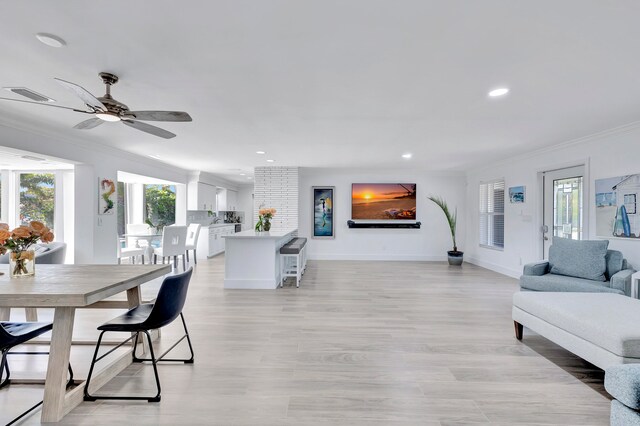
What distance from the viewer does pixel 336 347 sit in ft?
9.07

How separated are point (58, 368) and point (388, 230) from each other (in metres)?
6.94

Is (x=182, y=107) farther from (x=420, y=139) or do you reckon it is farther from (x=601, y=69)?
(x=601, y=69)

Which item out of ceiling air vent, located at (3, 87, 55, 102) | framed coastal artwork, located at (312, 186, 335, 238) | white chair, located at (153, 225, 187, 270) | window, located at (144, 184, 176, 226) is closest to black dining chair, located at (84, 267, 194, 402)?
ceiling air vent, located at (3, 87, 55, 102)

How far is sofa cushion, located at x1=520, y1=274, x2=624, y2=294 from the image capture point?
3.23 metres

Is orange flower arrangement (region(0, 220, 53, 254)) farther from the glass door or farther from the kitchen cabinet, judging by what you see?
the kitchen cabinet

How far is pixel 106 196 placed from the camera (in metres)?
5.19

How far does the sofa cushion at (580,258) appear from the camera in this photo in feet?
11.7

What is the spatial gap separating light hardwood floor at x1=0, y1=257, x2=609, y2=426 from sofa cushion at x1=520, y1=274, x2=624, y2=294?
19.5 inches

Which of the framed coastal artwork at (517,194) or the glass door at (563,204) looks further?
the framed coastal artwork at (517,194)

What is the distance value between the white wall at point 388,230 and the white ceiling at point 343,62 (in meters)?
3.83

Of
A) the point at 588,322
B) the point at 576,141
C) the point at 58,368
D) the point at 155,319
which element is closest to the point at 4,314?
the point at 58,368

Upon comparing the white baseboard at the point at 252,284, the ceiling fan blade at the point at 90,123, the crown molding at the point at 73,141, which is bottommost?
the white baseboard at the point at 252,284

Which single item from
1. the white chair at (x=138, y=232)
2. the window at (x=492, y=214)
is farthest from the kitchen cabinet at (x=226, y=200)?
the window at (x=492, y=214)

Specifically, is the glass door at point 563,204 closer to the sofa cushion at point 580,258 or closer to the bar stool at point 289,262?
the sofa cushion at point 580,258
